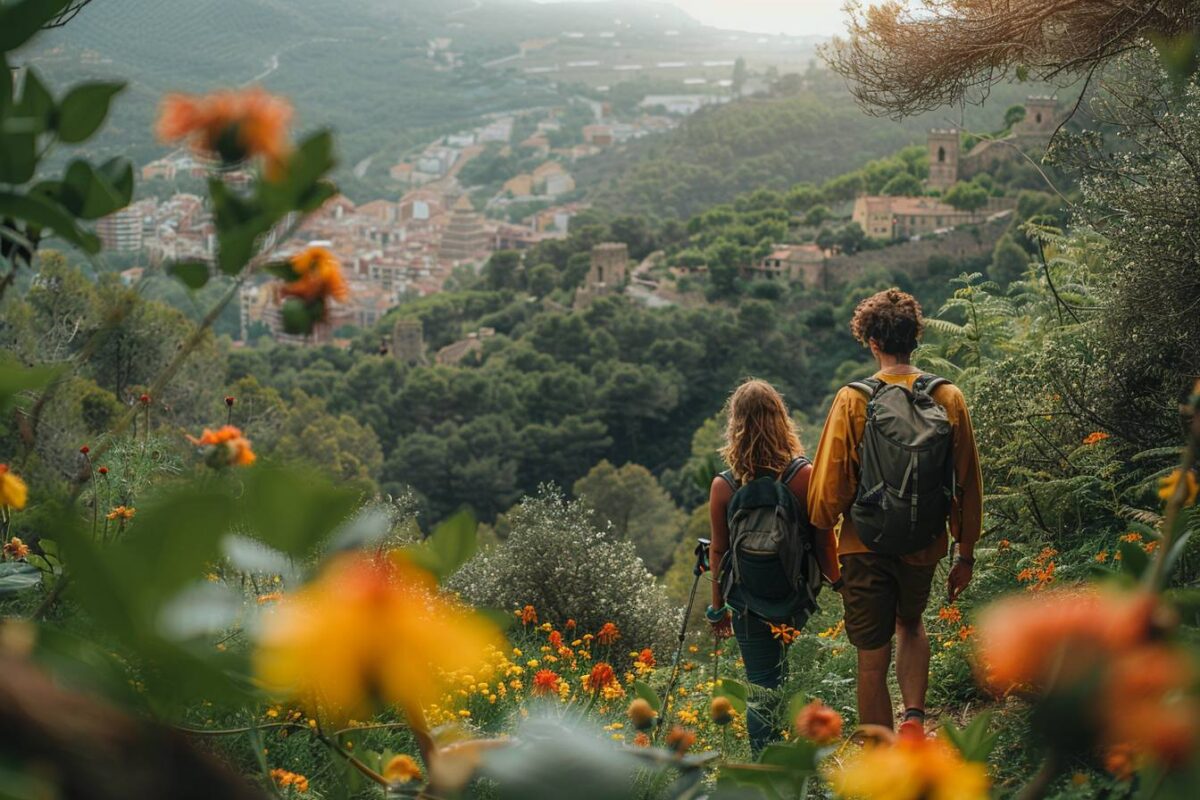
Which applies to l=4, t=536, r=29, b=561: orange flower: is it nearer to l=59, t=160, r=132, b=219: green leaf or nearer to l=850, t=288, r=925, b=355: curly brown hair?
l=59, t=160, r=132, b=219: green leaf

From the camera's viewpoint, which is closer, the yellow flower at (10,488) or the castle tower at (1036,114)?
the yellow flower at (10,488)

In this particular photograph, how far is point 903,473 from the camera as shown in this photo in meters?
2.15

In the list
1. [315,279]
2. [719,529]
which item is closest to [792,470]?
[719,529]

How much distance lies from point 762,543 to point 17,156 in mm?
2069

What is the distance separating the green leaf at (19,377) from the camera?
13.1 inches

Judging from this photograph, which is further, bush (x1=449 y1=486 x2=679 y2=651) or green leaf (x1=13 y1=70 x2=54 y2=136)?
bush (x1=449 y1=486 x2=679 y2=651)

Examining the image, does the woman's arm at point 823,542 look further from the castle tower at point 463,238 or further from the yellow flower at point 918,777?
the castle tower at point 463,238

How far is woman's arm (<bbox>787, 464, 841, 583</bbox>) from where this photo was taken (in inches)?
94.8

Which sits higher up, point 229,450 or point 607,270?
point 229,450

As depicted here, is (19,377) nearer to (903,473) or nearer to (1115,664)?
(1115,664)

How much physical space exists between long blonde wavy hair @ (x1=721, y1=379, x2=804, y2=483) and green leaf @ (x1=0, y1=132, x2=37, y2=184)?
2114mm

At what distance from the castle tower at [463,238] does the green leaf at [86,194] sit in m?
54.6

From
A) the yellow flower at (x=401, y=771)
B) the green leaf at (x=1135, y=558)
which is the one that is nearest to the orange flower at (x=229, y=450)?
the yellow flower at (x=401, y=771)

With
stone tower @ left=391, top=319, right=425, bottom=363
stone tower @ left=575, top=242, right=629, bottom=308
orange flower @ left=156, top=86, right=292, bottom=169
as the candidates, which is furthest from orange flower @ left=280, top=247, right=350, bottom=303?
stone tower @ left=575, top=242, right=629, bottom=308
